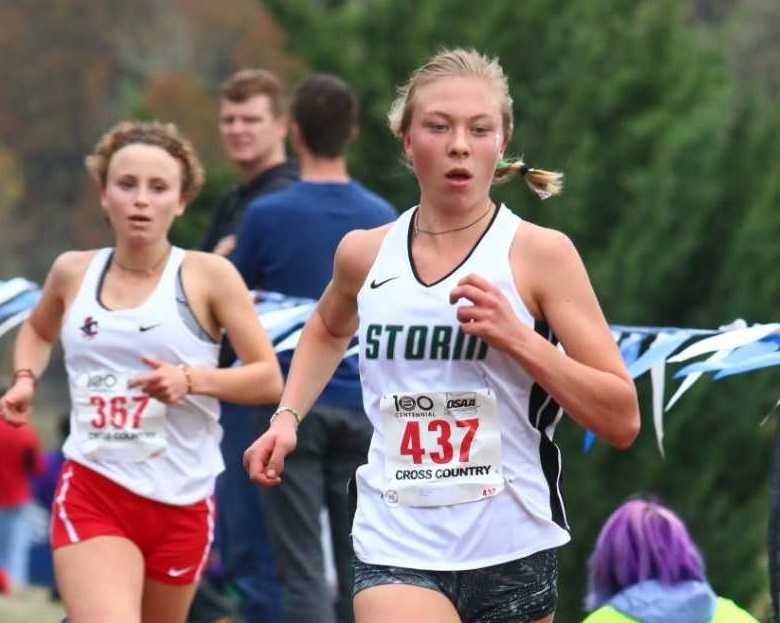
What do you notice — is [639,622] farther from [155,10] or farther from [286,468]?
[155,10]

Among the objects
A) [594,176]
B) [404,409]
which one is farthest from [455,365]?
[594,176]

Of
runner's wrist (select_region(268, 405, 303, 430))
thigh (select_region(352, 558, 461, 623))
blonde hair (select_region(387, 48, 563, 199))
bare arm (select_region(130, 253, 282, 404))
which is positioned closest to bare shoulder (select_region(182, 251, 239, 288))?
bare arm (select_region(130, 253, 282, 404))

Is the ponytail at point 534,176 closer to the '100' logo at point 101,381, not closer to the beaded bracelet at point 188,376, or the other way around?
the beaded bracelet at point 188,376

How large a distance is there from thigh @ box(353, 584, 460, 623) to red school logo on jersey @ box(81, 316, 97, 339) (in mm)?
1751

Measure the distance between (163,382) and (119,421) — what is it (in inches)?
12.4

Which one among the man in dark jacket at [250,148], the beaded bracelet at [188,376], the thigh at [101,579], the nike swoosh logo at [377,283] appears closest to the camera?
the nike swoosh logo at [377,283]

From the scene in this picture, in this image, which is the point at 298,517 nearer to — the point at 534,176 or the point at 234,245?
the point at 234,245

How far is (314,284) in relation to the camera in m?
7.36

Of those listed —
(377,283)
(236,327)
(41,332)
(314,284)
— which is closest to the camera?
(377,283)

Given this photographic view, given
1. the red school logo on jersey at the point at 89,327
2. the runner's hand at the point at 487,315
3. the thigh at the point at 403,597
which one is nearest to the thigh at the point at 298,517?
the red school logo on jersey at the point at 89,327

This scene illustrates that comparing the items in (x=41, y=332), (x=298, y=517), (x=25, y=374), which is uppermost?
(x=41, y=332)

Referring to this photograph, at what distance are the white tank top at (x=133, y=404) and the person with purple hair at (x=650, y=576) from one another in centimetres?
132

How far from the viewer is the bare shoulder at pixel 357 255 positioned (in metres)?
4.75

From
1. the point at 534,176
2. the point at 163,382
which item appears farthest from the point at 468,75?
the point at 163,382
